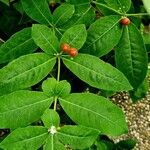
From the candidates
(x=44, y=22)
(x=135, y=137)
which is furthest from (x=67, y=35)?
(x=135, y=137)

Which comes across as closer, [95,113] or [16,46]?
[95,113]

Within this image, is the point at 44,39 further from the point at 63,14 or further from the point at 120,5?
the point at 120,5

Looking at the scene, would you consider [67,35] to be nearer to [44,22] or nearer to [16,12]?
[44,22]

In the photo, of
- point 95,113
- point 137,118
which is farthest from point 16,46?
point 137,118

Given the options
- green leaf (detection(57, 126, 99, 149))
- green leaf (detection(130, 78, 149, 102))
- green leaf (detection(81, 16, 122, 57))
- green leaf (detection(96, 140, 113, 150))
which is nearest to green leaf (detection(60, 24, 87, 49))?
green leaf (detection(81, 16, 122, 57))

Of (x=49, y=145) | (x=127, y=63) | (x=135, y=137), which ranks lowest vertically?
(x=135, y=137)

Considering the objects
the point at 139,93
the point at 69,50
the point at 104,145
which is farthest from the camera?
the point at 104,145
